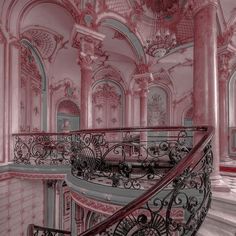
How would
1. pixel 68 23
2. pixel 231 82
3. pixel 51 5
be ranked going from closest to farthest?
pixel 51 5, pixel 68 23, pixel 231 82

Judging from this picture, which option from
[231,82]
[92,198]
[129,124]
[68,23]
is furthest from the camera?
[129,124]

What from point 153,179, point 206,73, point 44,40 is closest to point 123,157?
point 153,179

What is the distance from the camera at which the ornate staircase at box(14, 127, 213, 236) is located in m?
2.35

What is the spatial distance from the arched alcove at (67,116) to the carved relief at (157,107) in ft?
19.3

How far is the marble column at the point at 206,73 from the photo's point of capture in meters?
4.29

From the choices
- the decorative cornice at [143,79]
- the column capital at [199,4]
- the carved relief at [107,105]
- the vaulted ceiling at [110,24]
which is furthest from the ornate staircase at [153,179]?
the carved relief at [107,105]

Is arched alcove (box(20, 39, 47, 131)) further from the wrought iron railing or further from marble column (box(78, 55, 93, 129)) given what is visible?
the wrought iron railing

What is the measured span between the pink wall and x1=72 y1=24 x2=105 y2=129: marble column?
3.32m

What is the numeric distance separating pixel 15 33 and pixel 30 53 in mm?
3579

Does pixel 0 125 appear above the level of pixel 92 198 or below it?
above

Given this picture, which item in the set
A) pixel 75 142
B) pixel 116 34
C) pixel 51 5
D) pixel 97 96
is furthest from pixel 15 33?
pixel 97 96

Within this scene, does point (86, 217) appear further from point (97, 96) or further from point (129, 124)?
point (97, 96)

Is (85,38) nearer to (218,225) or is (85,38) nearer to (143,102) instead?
(143,102)

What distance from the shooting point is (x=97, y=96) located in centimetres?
1595
